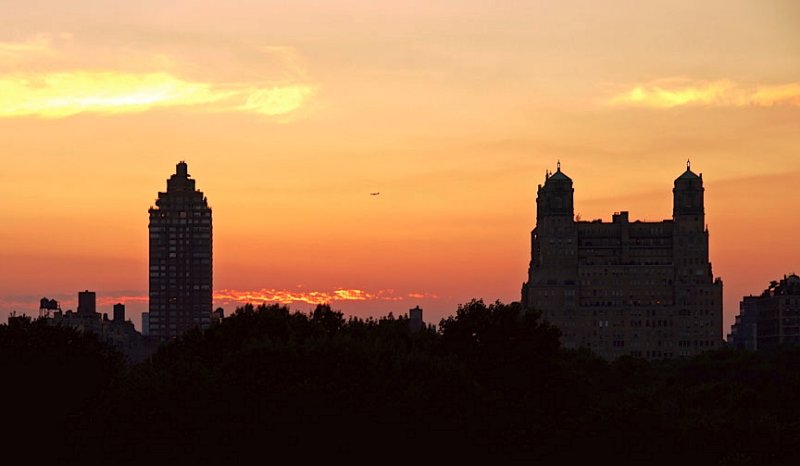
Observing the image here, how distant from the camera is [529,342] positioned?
125 meters

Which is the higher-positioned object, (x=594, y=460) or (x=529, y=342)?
(x=529, y=342)

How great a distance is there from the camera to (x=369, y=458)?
10662cm

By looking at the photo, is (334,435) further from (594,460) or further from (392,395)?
(594,460)

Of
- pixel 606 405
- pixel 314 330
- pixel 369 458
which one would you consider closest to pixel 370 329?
pixel 314 330

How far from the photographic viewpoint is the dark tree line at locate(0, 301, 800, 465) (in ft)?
350

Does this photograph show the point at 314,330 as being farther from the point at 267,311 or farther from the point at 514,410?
the point at 514,410

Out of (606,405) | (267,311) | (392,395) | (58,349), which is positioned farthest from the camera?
(267,311)

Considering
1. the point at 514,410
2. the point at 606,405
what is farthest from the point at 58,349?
the point at 606,405

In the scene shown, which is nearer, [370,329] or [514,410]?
[514,410]

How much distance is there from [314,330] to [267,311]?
223 inches

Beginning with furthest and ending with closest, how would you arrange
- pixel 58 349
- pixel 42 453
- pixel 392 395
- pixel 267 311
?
pixel 267 311, pixel 58 349, pixel 392 395, pixel 42 453

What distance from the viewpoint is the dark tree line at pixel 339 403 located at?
4205 inches

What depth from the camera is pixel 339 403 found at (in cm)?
11019

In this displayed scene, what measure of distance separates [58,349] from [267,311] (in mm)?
27480
